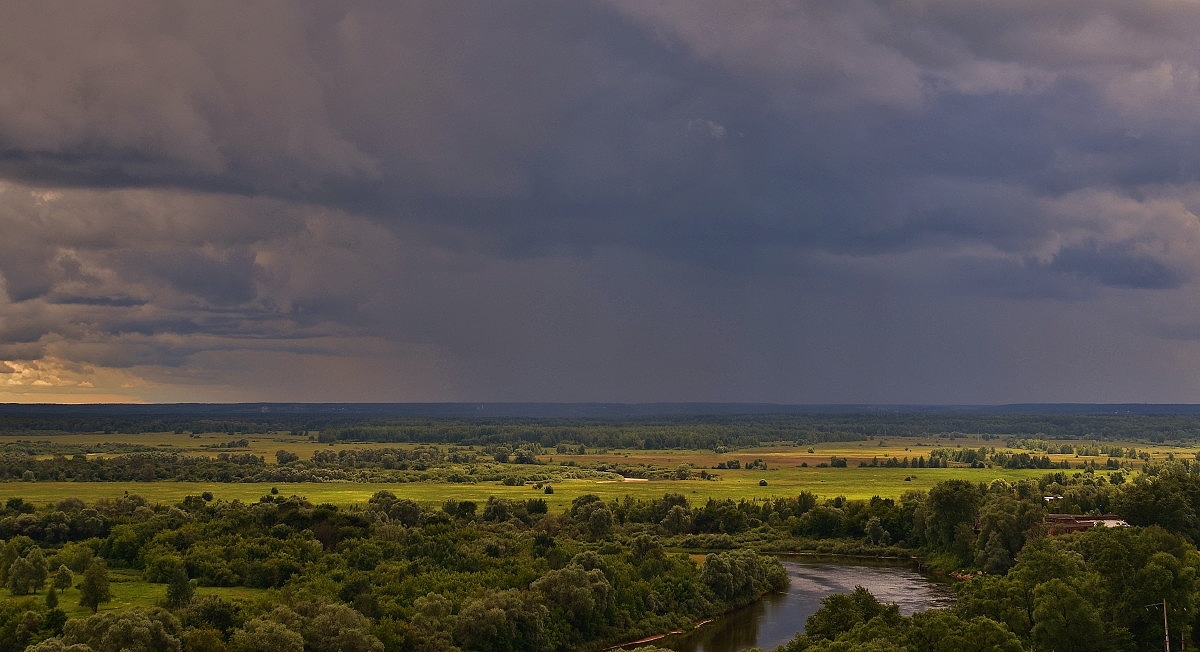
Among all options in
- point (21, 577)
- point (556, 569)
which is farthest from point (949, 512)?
point (21, 577)

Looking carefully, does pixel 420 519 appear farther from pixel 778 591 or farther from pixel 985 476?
pixel 985 476

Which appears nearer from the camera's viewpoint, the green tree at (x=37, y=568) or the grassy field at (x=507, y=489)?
the green tree at (x=37, y=568)

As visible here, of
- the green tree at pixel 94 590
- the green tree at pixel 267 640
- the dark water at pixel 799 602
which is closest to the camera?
the green tree at pixel 267 640

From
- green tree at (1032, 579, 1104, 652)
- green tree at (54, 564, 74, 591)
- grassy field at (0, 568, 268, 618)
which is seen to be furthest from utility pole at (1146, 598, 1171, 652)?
green tree at (54, 564, 74, 591)

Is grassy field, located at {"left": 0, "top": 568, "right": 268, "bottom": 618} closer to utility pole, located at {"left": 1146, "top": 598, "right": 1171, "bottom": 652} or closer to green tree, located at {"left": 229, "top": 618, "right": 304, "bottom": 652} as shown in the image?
green tree, located at {"left": 229, "top": 618, "right": 304, "bottom": 652}

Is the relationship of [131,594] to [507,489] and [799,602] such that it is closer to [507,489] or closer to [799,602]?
[799,602]

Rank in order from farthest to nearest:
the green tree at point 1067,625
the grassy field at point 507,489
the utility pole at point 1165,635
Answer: the grassy field at point 507,489
the utility pole at point 1165,635
the green tree at point 1067,625

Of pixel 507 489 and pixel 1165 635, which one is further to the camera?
pixel 507 489

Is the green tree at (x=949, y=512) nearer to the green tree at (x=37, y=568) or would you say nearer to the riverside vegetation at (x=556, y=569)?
the riverside vegetation at (x=556, y=569)

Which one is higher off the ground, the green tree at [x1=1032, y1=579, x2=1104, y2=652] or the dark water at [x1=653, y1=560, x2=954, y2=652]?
the green tree at [x1=1032, y1=579, x2=1104, y2=652]

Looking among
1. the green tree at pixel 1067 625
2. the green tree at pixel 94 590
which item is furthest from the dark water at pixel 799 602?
the green tree at pixel 94 590
